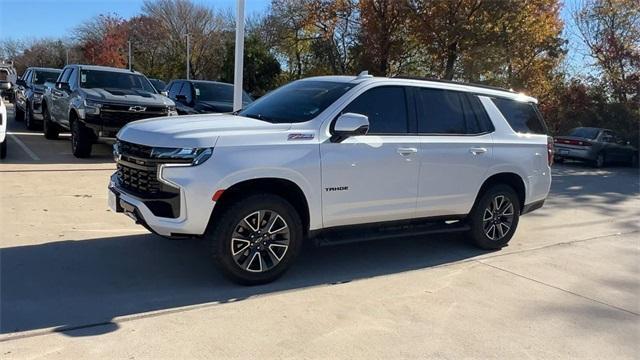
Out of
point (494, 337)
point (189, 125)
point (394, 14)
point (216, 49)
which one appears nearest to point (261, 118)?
point (189, 125)

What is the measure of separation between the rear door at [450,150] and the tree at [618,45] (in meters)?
24.1

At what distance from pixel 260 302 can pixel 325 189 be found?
1.17m

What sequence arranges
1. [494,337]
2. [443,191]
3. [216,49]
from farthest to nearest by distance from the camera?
[216,49] → [443,191] → [494,337]

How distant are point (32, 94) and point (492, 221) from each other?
1394 cm

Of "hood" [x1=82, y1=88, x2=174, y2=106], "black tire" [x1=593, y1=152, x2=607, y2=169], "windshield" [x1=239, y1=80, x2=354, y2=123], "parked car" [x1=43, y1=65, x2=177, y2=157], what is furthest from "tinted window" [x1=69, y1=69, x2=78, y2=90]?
"black tire" [x1=593, y1=152, x2=607, y2=169]

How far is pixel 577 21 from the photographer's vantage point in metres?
30.7

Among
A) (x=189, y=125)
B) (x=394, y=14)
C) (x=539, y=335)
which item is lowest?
(x=539, y=335)

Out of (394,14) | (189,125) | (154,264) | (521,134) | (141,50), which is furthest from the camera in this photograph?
(141,50)

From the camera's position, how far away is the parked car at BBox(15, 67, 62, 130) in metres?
15.9

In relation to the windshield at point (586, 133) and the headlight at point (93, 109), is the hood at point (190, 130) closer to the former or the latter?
the headlight at point (93, 109)

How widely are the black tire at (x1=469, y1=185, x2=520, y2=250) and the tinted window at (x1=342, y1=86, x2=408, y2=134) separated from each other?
4.84 feet

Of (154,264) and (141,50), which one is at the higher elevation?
(141,50)

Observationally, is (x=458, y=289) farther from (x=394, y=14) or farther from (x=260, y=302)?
(x=394, y=14)

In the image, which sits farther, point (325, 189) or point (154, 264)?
point (154, 264)
